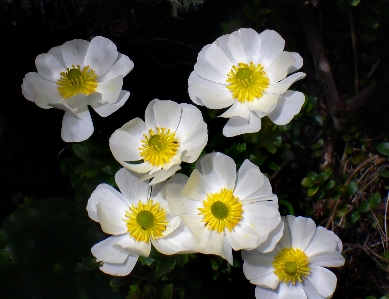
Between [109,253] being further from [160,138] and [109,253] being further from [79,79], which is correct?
[79,79]

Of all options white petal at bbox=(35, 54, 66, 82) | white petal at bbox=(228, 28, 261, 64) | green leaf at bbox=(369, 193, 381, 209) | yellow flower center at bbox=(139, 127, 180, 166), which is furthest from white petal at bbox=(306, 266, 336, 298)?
white petal at bbox=(35, 54, 66, 82)

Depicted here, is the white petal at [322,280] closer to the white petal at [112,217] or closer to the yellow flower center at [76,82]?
the white petal at [112,217]

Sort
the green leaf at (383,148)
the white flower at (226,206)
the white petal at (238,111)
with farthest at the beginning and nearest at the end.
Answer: the green leaf at (383,148), the white petal at (238,111), the white flower at (226,206)

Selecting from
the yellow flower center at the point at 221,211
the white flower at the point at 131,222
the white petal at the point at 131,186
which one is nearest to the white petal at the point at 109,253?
the white flower at the point at 131,222

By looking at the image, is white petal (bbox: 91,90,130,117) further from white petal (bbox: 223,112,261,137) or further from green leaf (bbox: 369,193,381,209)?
green leaf (bbox: 369,193,381,209)

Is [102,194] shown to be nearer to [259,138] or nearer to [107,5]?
[259,138]

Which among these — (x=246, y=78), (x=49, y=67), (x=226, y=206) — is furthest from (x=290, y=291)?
(x=49, y=67)
